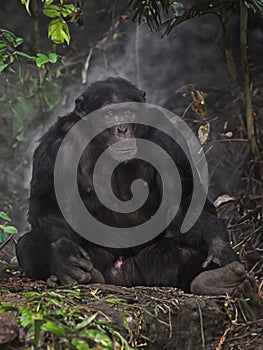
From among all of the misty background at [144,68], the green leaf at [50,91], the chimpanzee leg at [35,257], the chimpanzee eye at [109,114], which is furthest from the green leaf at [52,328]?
the green leaf at [50,91]

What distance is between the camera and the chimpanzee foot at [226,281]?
3268mm

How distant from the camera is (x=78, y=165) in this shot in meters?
3.88

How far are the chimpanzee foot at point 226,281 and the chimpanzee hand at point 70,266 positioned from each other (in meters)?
0.52

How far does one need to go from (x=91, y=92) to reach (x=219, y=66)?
268 cm

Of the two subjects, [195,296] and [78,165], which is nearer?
[195,296]

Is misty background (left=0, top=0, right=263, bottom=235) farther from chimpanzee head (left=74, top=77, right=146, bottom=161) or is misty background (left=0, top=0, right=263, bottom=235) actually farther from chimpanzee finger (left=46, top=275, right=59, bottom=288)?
chimpanzee finger (left=46, top=275, right=59, bottom=288)

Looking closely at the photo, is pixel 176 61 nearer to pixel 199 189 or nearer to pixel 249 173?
pixel 249 173

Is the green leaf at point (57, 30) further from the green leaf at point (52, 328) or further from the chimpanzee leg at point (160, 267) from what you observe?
the green leaf at point (52, 328)

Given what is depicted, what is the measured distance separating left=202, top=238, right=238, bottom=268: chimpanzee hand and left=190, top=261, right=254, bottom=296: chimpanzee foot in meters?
0.17

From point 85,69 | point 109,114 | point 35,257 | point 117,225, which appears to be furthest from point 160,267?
point 85,69

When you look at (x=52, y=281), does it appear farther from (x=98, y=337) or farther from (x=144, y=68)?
(x=144, y=68)

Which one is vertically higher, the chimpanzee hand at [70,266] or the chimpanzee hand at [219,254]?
the chimpanzee hand at [70,266]

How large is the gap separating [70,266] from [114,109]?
3.34ft

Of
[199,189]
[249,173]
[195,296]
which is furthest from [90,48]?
[195,296]
